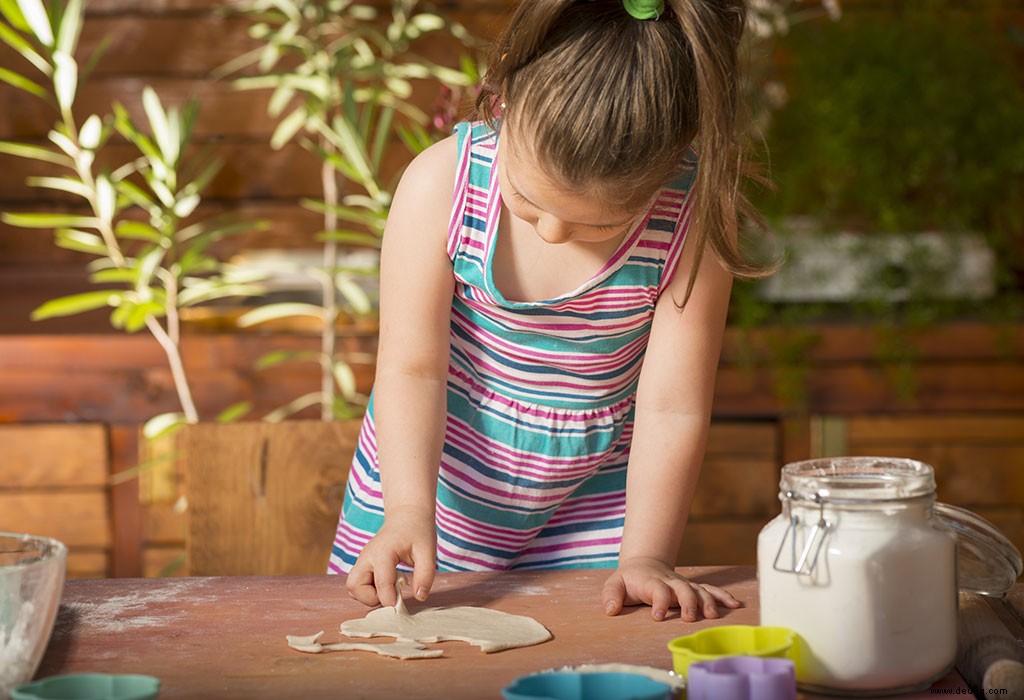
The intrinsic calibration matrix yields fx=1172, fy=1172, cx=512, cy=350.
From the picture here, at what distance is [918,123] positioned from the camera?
231 cm

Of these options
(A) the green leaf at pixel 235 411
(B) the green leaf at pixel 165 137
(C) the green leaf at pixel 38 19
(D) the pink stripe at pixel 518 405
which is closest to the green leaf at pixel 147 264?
Result: (B) the green leaf at pixel 165 137

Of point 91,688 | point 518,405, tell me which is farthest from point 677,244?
point 91,688

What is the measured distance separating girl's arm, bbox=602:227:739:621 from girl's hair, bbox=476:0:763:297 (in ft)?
0.51

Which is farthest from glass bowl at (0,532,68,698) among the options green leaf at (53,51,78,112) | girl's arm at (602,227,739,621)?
green leaf at (53,51,78,112)

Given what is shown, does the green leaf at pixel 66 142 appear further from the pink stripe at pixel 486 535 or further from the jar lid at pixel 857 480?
the jar lid at pixel 857 480

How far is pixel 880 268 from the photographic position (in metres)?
2.26

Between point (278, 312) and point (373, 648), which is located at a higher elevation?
point (278, 312)

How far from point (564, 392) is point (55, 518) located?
4.91 ft

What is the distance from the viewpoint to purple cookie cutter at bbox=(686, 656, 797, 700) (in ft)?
2.05

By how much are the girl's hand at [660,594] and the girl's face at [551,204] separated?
28 cm

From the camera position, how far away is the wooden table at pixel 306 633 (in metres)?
0.71

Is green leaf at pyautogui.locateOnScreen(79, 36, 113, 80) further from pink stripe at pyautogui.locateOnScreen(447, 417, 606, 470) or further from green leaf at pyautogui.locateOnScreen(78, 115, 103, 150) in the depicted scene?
pink stripe at pyautogui.locateOnScreen(447, 417, 606, 470)

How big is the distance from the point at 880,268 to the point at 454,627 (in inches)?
65.6

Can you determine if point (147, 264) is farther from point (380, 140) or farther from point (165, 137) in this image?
point (380, 140)
